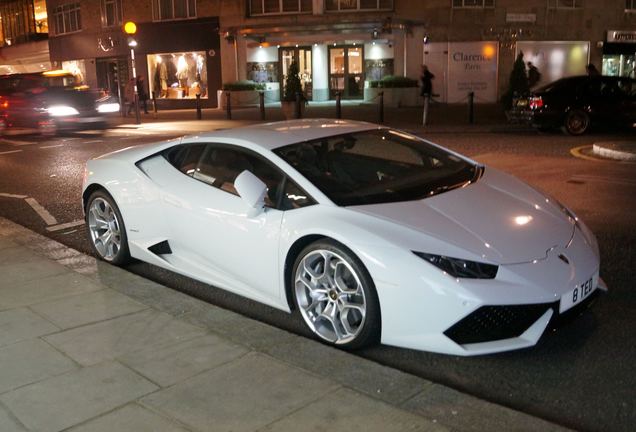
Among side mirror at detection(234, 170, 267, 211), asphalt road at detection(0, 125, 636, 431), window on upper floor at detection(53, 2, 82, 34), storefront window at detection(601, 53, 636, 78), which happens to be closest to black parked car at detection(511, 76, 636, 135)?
asphalt road at detection(0, 125, 636, 431)

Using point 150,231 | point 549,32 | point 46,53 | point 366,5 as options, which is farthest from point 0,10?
point 150,231

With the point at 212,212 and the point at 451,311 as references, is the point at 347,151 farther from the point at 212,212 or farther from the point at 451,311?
the point at 451,311

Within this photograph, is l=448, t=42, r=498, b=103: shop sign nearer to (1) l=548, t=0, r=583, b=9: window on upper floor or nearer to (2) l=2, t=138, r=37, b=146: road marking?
(1) l=548, t=0, r=583, b=9: window on upper floor

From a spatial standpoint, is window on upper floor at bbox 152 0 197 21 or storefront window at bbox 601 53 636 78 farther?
window on upper floor at bbox 152 0 197 21

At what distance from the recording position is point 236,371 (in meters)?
3.89

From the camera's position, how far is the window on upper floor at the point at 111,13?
1423 inches

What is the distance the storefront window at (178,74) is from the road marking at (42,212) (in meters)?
23.8

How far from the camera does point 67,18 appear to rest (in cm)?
4062

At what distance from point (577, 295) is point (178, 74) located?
31.9m

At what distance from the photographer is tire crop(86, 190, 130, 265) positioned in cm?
607

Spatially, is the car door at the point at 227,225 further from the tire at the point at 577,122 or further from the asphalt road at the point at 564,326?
the tire at the point at 577,122

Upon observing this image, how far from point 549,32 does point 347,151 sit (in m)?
27.1

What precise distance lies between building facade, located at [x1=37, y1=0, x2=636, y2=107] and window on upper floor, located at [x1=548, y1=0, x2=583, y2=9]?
1.7 inches

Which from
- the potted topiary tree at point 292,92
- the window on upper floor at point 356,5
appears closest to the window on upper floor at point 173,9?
the window on upper floor at point 356,5
